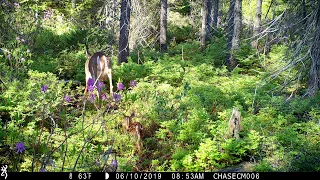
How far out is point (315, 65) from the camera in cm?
791

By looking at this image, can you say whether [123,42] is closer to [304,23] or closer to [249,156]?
[304,23]

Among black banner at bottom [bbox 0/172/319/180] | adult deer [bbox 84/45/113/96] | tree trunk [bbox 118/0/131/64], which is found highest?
tree trunk [bbox 118/0/131/64]

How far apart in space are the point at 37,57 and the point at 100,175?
920cm

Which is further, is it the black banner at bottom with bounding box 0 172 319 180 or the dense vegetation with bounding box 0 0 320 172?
the dense vegetation with bounding box 0 0 320 172

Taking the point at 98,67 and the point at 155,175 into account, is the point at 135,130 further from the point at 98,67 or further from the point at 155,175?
the point at 98,67

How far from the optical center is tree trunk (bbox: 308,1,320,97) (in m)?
7.72

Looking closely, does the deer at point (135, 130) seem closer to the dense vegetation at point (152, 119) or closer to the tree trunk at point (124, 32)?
the dense vegetation at point (152, 119)

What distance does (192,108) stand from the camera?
7.47 m

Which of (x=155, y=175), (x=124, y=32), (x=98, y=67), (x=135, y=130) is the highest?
(x=124, y=32)

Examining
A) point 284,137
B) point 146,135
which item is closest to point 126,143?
point 146,135

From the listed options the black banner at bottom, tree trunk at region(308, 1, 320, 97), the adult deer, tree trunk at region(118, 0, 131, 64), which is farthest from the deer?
tree trunk at region(118, 0, 131, 64)

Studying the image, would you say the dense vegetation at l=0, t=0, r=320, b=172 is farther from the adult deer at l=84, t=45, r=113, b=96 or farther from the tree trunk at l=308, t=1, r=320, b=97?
the adult deer at l=84, t=45, r=113, b=96

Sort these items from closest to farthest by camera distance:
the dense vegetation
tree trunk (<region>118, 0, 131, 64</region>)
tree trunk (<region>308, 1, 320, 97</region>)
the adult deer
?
the dense vegetation → tree trunk (<region>308, 1, 320, 97</region>) → the adult deer → tree trunk (<region>118, 0, 131, 64</region>)

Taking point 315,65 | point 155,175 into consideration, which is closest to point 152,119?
point 155,175
